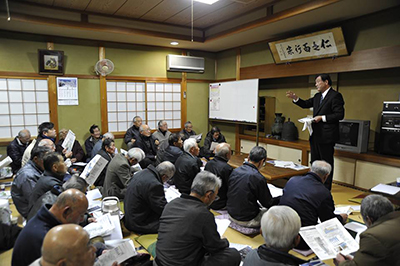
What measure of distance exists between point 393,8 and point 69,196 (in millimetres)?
4536

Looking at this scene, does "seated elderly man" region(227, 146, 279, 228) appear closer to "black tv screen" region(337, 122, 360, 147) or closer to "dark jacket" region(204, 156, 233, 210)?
"dark jacket" region(204, 156, 233, 210)

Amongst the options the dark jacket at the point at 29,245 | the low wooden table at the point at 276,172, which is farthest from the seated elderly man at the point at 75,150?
the dark jacket at the point at 29,245

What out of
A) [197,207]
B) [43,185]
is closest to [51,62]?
[43,185]

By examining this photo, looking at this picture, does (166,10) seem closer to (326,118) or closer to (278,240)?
(326,118)

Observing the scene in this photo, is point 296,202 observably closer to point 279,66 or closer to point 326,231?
point 326,231

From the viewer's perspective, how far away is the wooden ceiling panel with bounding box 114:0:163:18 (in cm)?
420

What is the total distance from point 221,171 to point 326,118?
165 cm

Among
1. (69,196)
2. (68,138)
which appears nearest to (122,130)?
(68,138)

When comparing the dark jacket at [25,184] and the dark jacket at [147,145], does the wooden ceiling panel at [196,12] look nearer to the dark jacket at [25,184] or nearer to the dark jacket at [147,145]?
the dark jacket at [147,145]

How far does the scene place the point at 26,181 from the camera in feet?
8.70

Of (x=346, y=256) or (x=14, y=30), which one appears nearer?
(x=346, y=256)

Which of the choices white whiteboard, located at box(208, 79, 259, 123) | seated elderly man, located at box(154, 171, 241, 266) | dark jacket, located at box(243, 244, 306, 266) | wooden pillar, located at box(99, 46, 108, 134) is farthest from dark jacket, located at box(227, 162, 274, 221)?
wooden pillar, located at box(99, 46, 108, 134)

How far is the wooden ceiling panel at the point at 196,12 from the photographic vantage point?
4.28 metres

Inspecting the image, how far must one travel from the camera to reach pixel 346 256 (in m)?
1.79
